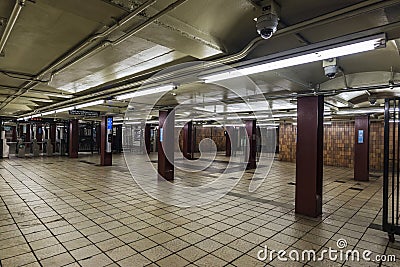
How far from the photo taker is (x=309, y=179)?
4984mm

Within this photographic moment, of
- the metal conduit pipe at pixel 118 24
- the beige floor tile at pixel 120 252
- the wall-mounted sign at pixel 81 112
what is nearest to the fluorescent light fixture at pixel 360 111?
the beige floor tile at pixel 120 252

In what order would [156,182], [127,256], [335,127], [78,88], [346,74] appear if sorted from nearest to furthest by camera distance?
1. [127,256]
2. [346,74]
3. [78,88]
4. [156,182]
5. [335,127]

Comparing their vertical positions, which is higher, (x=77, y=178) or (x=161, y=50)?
(x=161, y=50)

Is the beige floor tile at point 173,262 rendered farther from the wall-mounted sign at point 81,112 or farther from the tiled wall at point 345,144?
the tiled wall at point 345,144

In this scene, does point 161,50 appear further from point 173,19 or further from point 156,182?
point 156,182

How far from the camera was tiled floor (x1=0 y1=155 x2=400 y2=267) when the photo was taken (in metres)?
3.16

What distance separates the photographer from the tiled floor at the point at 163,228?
3.16 metres

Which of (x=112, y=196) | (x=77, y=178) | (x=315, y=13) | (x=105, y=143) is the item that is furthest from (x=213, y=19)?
(x=105, y=143)

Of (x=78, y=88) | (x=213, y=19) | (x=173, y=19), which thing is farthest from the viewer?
(x=78, y=88)

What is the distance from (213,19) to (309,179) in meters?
3.83

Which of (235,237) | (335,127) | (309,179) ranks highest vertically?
(335,127)

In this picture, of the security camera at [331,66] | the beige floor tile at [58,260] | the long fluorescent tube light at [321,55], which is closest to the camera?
the long fluorescent tube light at [321,55]

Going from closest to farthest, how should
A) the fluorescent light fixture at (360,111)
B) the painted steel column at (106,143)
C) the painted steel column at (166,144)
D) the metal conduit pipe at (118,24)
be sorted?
the metal conduit pipe at (118,24) → the fluorescent light fixture at (360,111) → the painted steel column at (166,144) → the painted steel column at (106,143)
